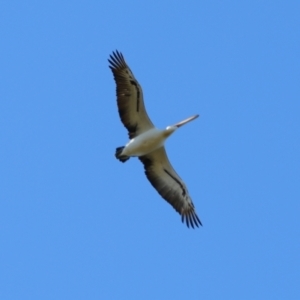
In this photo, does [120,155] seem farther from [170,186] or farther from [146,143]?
[170,186]

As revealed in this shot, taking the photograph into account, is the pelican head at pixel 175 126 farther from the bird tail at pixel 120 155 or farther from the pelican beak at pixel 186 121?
the bird tail at pixel 120 155

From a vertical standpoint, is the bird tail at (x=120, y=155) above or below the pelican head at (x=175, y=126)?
below

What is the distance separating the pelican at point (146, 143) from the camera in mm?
33406

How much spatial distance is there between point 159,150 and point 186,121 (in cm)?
117

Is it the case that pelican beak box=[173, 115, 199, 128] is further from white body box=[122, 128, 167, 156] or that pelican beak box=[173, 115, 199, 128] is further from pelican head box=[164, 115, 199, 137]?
white body box=[122, 128, 167, 156]

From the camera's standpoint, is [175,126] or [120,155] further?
[175,126]

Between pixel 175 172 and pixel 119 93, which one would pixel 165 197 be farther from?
pixel 119 93

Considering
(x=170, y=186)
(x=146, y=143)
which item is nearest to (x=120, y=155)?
(x=146, y=143)

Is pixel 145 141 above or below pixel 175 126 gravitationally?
below

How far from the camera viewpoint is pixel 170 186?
35.0m

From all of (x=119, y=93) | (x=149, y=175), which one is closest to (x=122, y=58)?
(x=119, y=93)

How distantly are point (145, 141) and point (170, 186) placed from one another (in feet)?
7.13

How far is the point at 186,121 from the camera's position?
1345 inches

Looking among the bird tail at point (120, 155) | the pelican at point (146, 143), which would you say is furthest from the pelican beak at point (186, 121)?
the bird tail at point (120, 155)
